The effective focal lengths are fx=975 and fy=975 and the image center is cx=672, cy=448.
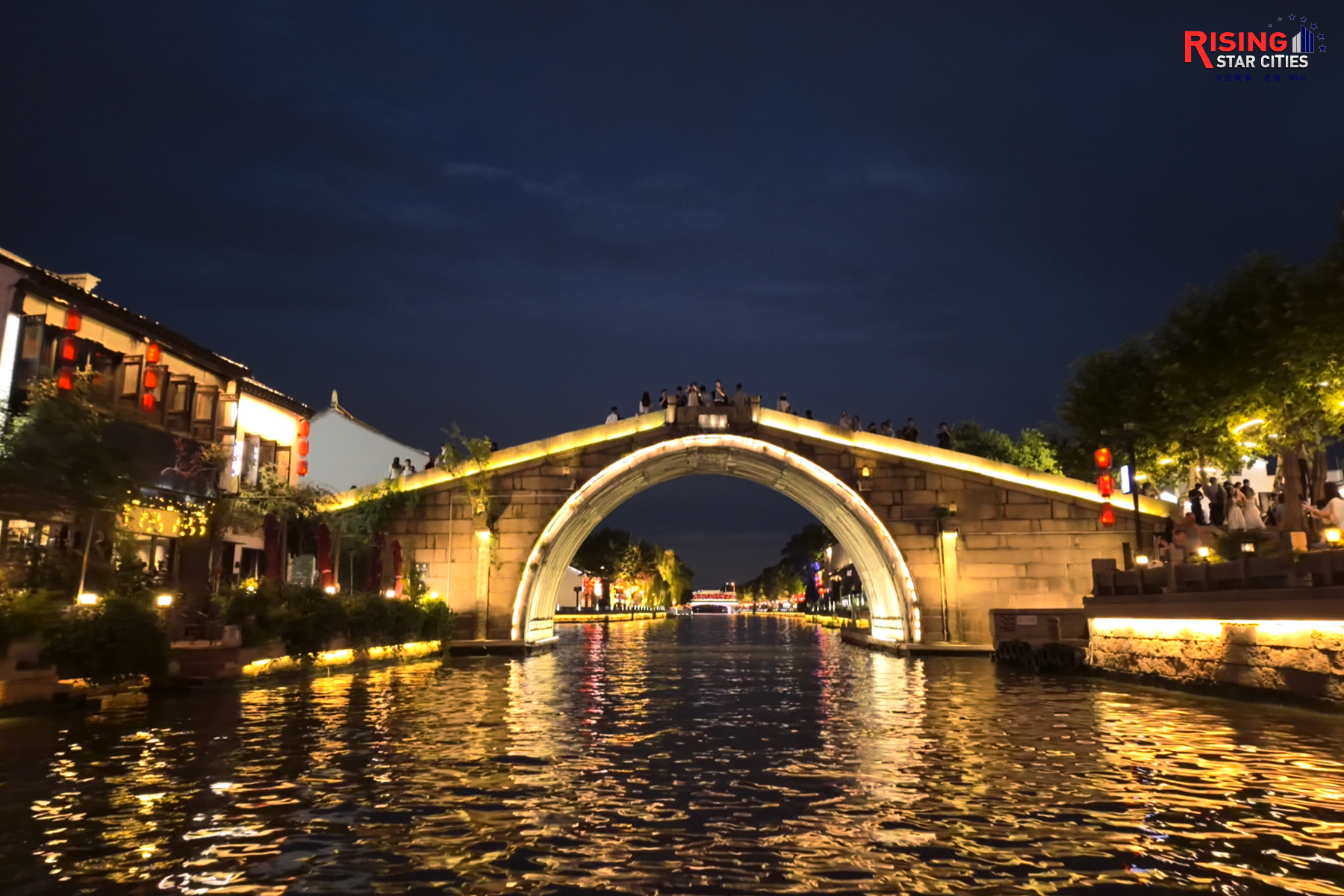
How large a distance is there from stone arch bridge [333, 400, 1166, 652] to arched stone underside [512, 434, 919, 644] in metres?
0.09

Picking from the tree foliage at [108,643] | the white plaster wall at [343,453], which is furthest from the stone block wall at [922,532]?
the tree foliage at [108,643]

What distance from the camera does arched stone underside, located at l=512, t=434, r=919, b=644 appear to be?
3434 cm

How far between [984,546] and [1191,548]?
10818 mm

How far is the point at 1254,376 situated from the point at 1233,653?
30.1ft

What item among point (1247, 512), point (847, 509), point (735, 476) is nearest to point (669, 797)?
point (1247, 512)

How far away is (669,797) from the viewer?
9.14 m

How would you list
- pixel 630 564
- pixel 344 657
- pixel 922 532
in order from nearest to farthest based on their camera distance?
pixel 344 657 → pixel 922 532 → pixel 630 564

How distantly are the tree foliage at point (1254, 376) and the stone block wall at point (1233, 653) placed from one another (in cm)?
359

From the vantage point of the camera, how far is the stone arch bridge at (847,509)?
33.2m

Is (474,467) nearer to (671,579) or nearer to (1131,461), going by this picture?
(1131,461)

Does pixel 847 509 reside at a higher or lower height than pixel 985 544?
higher

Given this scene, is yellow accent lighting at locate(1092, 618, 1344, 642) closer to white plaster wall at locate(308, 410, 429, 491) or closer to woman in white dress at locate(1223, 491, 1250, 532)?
woman in white dress at locate(1223, 491, 1250, 532)

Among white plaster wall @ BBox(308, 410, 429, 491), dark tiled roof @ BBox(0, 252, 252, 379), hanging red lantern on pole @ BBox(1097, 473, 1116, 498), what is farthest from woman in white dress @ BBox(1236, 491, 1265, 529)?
white plaster wall @ BBox(308, 410, 429, 491)

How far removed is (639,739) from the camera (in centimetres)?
1297
